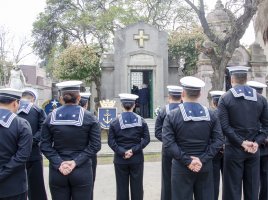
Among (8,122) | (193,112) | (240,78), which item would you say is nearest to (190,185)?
(193,112)

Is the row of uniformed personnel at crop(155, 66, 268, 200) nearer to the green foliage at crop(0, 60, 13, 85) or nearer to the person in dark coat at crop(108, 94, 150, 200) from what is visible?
the person in dark coat at crop(108, 94, 150, 200)

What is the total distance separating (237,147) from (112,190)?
355cm

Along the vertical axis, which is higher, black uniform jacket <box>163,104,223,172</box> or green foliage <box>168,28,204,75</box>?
green foliage <box>168,28,204,75</box>

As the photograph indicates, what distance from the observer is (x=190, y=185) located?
4.99 meters

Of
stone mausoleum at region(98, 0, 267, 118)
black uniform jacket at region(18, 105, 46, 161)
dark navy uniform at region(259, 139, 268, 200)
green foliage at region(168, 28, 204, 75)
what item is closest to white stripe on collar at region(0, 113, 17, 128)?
black uniform jacket at region(18, 105, 46, 161)

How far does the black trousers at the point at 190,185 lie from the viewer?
196 inches

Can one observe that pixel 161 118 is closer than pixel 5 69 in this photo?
Yes

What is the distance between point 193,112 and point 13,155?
2219 millimetres

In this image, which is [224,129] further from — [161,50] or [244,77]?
[161,50]

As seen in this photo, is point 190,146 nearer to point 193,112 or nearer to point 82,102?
point 193,112

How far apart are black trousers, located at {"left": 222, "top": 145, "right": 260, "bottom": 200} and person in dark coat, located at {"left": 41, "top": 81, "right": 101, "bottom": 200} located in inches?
79.5

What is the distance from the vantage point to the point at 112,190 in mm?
8445

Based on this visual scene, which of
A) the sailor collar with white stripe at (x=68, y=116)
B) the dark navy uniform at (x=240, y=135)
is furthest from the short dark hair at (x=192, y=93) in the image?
the sailor collar with white stripe at (x=68, y=116)

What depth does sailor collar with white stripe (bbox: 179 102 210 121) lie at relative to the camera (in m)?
4.98
